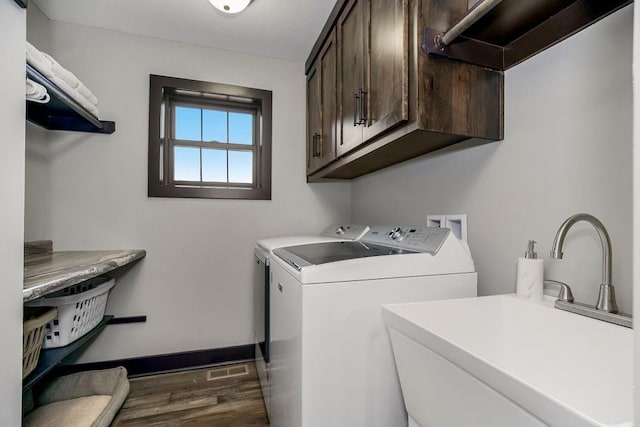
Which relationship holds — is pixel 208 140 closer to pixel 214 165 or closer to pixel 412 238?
pixel 214 165

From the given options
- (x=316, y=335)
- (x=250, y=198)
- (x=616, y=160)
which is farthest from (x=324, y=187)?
(x=616, y=160)

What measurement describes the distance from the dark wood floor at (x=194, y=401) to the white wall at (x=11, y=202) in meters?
0.83

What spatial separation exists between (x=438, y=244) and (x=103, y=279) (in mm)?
2002

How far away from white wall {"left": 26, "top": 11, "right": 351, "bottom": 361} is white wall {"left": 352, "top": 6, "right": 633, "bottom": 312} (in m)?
1.43

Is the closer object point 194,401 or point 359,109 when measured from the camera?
point 359,109

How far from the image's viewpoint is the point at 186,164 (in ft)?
7.31

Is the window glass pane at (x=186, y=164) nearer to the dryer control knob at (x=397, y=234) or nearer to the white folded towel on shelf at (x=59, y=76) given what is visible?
the white folded towel on shelf at (x=59, y=76)

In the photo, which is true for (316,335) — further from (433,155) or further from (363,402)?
(433,155)

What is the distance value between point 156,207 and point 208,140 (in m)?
0.63

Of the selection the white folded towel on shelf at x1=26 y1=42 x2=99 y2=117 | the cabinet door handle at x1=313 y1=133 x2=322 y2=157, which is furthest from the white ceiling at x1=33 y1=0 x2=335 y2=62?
the cabinet door handle at x1=313 y1=133 x2=322 y2=157

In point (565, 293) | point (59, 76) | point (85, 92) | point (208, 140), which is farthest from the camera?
point (208, 140)

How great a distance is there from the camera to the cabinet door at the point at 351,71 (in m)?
1.40

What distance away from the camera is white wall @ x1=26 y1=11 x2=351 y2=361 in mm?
1917

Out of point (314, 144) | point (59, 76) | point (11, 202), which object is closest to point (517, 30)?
point (314, 144)
